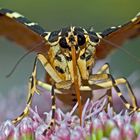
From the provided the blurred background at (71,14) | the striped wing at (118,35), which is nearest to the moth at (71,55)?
the striped wing at (118,35)

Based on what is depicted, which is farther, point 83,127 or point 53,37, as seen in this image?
point 53,37

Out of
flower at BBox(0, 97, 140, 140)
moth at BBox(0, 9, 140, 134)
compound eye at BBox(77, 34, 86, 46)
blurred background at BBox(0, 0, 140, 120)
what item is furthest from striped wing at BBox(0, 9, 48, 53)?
blurred background at BBox(0, 0, 140, 120)

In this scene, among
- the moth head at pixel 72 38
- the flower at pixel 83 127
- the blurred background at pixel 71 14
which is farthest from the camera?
the blurred background at pixel 71 14

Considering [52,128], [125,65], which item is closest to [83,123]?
[52,128]

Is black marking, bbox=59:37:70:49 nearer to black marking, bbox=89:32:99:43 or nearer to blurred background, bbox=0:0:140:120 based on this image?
black marking, bbox=89:32:99:43

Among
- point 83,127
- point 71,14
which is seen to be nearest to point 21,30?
point 83,127

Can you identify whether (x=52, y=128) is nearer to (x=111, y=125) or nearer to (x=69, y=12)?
(x=111, y=125)

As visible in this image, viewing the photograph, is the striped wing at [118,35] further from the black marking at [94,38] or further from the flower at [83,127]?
the flower at [83,127]

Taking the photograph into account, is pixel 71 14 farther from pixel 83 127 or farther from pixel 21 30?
pixel 83 127
